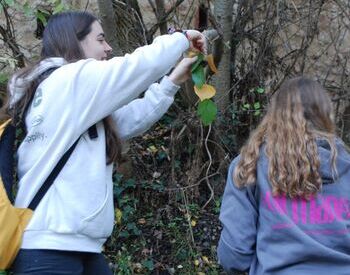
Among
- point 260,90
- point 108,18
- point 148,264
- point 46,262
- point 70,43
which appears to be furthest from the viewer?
point 260,90

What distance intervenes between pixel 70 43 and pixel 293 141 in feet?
3.34

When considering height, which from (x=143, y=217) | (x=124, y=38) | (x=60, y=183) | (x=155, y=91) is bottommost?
(x=143, y=217)

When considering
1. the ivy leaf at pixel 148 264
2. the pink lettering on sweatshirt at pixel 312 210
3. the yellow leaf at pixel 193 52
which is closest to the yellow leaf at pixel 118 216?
the ivy leaf at pixel 148 264

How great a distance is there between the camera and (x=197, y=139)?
4758 millimetres

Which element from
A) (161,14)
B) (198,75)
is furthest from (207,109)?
(161,14)

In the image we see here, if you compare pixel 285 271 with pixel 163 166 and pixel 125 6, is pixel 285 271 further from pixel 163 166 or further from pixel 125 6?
pixel 125 6

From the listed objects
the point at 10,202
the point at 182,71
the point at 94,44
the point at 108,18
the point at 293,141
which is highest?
the point at 108,18

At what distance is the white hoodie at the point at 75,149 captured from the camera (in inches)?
89.6

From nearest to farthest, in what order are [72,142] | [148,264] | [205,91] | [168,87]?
[72,142] < [168,87] < [205,91] < [148,264]

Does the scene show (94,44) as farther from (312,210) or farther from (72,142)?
(312,210)

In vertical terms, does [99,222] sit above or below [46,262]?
above

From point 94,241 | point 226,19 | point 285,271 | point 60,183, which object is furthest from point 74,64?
Answer: point 226,19

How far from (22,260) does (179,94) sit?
2909 mm

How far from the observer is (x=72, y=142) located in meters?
2.34
